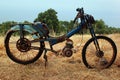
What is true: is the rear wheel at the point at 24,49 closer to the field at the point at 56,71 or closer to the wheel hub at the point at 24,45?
the wheel hub at the point at 24,45

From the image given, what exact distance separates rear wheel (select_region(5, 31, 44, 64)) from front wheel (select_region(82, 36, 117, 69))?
1047 millimetres

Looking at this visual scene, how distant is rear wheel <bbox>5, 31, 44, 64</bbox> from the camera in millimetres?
10391

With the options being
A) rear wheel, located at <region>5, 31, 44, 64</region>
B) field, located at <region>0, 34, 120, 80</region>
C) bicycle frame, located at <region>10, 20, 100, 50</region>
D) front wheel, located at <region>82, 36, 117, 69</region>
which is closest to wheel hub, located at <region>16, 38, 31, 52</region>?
rear wheel, located at <region>5, 31, 44, 64</region>

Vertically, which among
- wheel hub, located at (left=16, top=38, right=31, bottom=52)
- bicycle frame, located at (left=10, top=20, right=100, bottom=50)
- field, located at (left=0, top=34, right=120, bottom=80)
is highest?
bicycle frame, located at (left=10, top=20, right=100, bottom=50)

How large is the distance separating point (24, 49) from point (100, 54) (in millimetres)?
1688

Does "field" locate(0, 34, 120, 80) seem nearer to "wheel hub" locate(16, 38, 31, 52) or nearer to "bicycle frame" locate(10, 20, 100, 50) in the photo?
"wheel hub" locate(16, 38, 31, 52)

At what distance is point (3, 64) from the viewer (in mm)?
10328

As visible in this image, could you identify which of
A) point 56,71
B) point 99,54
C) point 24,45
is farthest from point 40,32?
point 99,54

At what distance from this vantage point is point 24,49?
34.1 ft

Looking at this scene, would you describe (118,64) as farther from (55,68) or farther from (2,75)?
(2,75)

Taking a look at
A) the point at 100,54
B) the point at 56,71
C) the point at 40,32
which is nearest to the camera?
the point at 56,71

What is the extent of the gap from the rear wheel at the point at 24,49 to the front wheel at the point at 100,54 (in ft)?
3.43

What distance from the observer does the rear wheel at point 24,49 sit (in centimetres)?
1039

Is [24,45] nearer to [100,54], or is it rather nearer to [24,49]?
[24,49]
